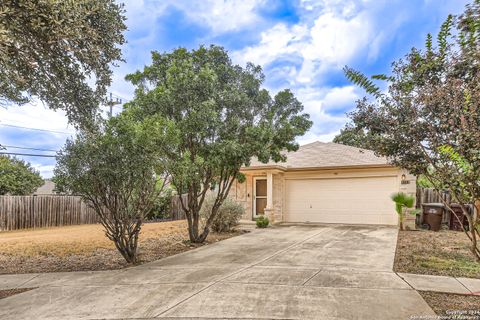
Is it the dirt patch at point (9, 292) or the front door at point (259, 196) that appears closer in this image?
the dirt patch at point (9, 292)

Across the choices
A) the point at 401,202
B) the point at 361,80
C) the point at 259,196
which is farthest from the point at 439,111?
the point at 259,196

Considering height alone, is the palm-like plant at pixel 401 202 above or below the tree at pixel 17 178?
below

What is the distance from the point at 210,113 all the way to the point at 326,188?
873 cm

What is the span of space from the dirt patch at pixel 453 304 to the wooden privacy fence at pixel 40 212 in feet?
45.3

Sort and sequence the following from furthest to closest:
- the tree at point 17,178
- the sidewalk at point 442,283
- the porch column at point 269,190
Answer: the tree at point 17,178, the porch column at point 269,190, the sidewalk at point 442,283

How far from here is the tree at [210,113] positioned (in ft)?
27.0

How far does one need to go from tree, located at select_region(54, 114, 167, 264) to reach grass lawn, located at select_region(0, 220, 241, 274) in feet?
3.74

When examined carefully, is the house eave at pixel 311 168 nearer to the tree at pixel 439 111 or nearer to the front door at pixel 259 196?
the front door at pixel 259 196

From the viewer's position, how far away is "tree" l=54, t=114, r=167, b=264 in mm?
6414

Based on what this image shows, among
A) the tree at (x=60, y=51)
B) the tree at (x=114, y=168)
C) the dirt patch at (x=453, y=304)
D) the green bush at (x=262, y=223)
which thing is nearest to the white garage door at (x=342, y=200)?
the green bush at (x=262, y=223)

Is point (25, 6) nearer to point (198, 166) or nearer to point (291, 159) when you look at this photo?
point (198, 166)

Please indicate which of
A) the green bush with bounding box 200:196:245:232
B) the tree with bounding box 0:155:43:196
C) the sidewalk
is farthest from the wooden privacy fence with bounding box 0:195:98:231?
the sidewalk

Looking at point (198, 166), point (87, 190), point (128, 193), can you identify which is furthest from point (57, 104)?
point (198, 166)

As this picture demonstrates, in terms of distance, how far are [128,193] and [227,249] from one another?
332 centimetres
